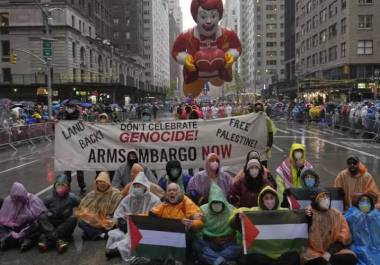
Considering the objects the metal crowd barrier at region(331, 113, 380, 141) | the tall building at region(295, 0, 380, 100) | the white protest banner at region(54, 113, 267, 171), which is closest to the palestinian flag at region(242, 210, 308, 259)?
the white protest banner at region(54, 113, 267, 171)

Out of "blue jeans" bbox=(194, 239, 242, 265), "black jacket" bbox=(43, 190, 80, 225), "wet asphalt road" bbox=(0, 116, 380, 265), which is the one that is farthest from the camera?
"black jacket" bbox=(43, 190, 80, 225)

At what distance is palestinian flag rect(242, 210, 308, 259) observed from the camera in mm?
6133

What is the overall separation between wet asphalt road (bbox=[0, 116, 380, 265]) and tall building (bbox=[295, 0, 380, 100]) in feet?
104

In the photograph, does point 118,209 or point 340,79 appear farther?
point 340,79

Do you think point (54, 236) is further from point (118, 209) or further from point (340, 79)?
point (340, 79)

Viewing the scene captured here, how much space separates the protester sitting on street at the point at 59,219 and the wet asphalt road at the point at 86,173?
0.16m

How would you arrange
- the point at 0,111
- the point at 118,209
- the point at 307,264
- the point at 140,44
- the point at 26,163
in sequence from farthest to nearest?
the point at 140,44 → the point at 0,111 → the point at 26,163 → the point at 118,209 → the point at 307,264

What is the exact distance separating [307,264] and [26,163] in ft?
44.6

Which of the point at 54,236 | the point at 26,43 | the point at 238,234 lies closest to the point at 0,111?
the point at 54,236

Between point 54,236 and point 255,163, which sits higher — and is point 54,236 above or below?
below

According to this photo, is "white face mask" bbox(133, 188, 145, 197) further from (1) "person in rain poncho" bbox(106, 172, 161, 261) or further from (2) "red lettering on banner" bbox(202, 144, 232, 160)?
(2) "red lettering on banner" bbox(202, 144, 232, 160)

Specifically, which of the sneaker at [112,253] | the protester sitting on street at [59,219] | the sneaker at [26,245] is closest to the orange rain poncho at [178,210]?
the sneaker at [112,253]

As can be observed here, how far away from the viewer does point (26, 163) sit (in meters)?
17.8

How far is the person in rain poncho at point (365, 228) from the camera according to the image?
6.12 m
